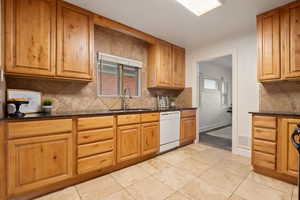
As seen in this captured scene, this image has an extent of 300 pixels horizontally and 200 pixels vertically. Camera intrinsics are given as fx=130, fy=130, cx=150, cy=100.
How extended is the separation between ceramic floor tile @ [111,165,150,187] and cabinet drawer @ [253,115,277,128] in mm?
1799

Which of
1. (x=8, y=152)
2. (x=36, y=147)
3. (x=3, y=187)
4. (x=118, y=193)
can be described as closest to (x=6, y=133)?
(x=8, y=152)

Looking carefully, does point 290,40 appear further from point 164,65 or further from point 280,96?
point 164,65

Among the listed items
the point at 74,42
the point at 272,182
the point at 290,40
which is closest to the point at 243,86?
the point at 290,40

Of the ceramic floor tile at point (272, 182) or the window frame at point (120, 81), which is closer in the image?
the ceramic floor tile at point (272, 182)

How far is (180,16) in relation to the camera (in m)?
2.15

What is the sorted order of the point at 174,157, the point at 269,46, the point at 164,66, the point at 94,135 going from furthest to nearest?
the point at 164,66 < the point at 174,157 < the point at 269,46 < the point at 94,135

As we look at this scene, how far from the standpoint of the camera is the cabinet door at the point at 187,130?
3.01 meters

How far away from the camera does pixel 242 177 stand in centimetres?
183

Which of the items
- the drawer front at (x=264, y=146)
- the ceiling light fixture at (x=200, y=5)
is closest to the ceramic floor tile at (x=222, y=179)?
the drawer front at (x=264, y=146)

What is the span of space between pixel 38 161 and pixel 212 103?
5221 mm

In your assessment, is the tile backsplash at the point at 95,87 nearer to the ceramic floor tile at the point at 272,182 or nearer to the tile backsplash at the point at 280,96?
the tile backsplash at the point at 280,96

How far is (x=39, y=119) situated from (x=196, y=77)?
128 inches

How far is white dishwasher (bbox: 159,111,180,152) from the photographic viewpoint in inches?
102

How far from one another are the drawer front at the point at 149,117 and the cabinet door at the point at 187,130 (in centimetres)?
82
